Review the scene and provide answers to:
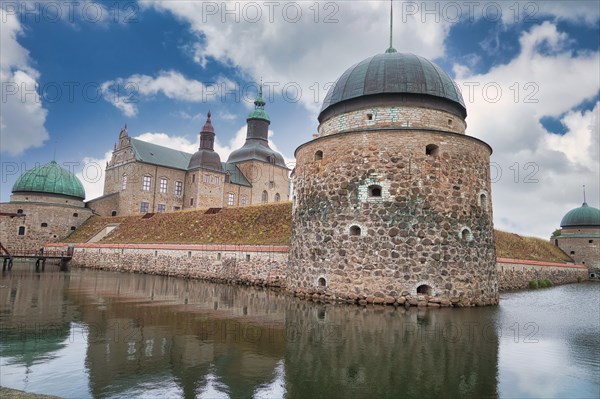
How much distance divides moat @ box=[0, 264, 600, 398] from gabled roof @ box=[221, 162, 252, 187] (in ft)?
129

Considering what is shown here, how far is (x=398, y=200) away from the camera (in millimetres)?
14258

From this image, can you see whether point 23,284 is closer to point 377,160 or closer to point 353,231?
point 353,231

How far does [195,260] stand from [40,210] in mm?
22043

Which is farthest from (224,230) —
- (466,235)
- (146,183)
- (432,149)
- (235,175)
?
(235,175)

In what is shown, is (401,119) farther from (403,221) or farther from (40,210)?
(40,210)

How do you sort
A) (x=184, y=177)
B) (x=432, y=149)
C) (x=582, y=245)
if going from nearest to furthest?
(x=432, y=149) < (x=582, y=245) < (x=184, y=177)

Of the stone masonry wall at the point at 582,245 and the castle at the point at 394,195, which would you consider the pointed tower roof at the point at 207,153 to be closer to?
the castle at the point at 394,195

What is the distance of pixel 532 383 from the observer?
6.26 meters

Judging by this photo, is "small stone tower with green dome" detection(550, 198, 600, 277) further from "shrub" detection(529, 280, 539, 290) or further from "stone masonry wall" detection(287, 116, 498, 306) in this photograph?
"stone masonry wall" detection(287, 116, 498, 306)

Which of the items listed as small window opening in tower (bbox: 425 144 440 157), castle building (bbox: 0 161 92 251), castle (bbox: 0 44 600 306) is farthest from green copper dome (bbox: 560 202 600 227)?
castle building (bbox: 0 161 92 251)

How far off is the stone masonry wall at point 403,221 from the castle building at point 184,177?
3180 centimetres

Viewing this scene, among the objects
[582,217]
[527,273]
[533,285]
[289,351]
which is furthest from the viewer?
[582,217]

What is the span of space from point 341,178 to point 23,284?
49.2ft

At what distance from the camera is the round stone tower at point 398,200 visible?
14.0m
